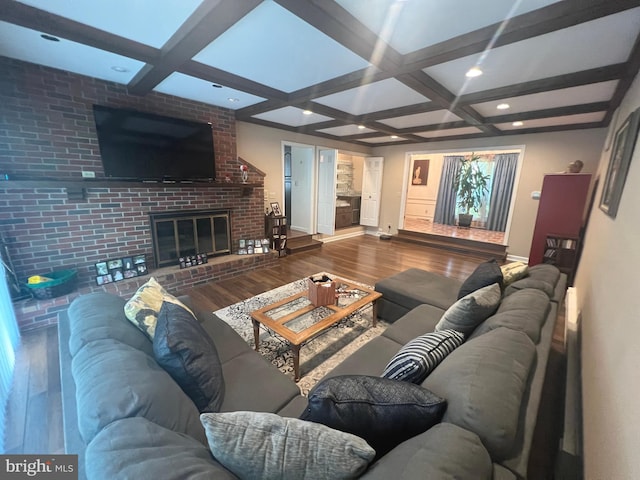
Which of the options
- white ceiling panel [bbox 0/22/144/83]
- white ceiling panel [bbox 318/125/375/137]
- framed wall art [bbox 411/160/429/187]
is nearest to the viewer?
white ceiling panel [bbox 0/22/144/83]

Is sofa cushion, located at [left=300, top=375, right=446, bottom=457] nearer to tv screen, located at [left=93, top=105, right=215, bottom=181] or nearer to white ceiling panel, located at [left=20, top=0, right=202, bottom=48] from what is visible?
white ceiling panel, located at [left=20, top=0, right=202, bottom=48]

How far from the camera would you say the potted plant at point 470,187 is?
7223mm

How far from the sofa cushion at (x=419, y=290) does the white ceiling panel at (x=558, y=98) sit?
2.27 m

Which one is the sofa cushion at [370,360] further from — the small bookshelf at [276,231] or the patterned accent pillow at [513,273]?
the small bookshelf at [276,231]

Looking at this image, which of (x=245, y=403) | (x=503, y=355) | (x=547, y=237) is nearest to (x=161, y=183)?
(x=245, y=403)

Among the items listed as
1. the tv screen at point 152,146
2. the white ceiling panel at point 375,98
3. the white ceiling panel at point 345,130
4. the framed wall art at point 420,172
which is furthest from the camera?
the framed wall art at point 420,172

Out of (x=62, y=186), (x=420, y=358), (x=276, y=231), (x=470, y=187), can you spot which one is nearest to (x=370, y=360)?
(x=420, y=358)

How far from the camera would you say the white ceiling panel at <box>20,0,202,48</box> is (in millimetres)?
1510

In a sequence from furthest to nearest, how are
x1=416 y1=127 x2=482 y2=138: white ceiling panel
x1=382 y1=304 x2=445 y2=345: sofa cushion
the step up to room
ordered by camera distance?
the step up to room → x1=416 y1=127 x2=482 y2=138: white ceiling panel → x1=382 y1=304 x2=445 y2=345: sofa cushion

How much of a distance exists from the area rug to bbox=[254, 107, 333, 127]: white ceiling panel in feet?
8.88

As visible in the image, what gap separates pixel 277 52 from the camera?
6.61 ft

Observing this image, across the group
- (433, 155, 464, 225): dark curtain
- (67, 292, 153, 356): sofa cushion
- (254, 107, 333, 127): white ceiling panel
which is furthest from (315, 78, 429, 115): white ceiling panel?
(433, 155, 464, 225): dark curtain

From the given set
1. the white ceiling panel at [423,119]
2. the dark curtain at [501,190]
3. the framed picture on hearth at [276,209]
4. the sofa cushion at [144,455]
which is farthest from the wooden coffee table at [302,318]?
the dark curtain at [501,190]

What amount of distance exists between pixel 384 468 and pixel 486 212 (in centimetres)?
903
